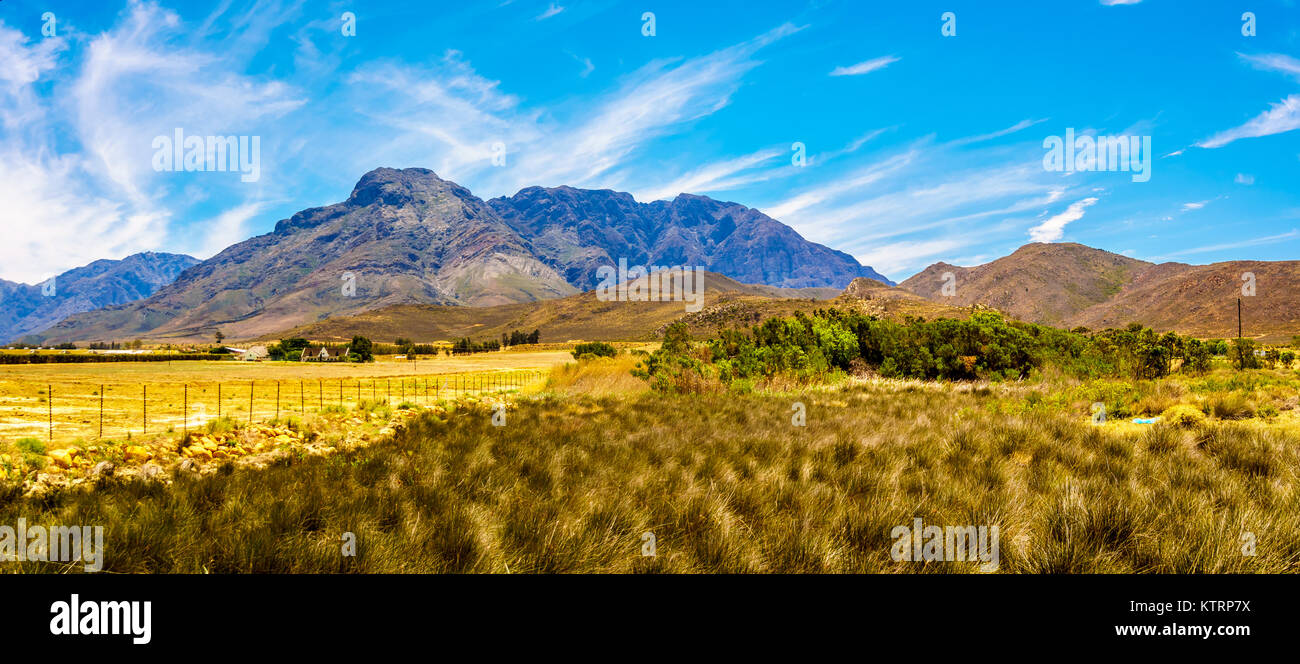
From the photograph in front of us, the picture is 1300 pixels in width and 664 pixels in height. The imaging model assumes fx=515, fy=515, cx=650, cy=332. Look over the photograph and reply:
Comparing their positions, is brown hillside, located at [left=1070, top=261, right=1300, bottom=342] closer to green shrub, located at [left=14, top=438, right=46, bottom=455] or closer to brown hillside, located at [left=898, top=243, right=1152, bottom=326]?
brown hillside, located at [left=898, top=243, right=1152, bottom=326]

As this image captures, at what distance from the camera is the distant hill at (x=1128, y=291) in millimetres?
92938

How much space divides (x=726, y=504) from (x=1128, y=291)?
193m

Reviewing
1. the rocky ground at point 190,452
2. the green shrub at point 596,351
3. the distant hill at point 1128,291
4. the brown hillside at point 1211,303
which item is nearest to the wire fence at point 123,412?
the rocky ground at point 190,452

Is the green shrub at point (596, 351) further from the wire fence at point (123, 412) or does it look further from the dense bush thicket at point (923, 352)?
the wire fence at point (123, 412)

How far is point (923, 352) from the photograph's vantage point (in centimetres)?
1983

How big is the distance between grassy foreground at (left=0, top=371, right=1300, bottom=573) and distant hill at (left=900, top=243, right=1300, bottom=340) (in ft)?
214

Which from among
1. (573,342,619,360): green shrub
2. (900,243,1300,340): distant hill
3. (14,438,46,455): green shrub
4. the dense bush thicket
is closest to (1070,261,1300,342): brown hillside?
(900,243,1300,340): distant hill

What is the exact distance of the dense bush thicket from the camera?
17562 mm

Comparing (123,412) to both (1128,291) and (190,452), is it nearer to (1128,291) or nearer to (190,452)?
(190,452)

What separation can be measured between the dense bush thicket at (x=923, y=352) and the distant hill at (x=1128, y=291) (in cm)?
4831
